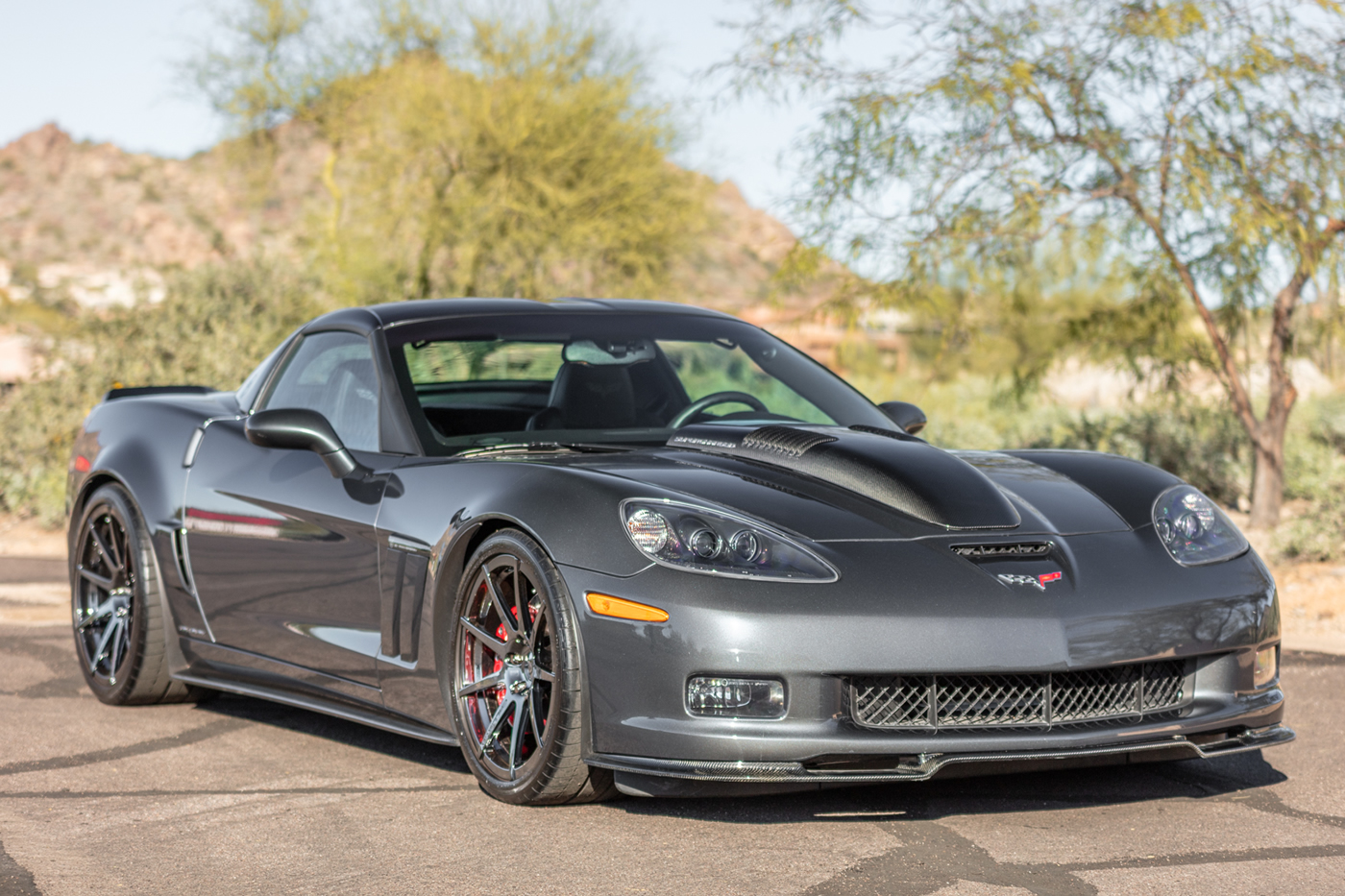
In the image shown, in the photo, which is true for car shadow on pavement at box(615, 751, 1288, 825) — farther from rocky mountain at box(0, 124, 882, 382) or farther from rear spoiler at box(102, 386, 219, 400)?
rocky mountain at box(0, 124, 882, 382)

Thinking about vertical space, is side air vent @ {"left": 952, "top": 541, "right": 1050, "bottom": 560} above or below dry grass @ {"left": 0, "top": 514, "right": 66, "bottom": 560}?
above

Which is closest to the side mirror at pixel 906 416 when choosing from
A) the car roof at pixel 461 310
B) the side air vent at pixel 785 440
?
the car roof at pixel 461 310

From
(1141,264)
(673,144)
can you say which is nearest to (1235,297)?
(1141,264)

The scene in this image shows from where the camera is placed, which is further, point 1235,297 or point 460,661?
point 1235,297

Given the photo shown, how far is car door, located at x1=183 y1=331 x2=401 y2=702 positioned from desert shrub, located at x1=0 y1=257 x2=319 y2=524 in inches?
356

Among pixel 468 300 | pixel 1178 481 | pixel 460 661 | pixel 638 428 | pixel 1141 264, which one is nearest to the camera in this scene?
pixel 460 661

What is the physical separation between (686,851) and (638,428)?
1754 millimetres

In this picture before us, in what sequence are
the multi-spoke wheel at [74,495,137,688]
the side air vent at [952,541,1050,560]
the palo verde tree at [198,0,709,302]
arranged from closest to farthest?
the side air vent at [952,541,1050,560] < the multi-spoke wheel at [74,495,137,688] < the palo verde tree at [198,0,709,302]

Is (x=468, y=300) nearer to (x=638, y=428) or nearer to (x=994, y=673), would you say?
(x=638, y=428)

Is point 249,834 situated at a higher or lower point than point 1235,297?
lower

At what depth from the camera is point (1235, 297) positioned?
1122 centimetres

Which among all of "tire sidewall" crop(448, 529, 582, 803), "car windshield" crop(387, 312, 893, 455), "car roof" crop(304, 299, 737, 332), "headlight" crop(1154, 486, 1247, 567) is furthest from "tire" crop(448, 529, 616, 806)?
"headlight" crop(1154, 486, 1247, 567)

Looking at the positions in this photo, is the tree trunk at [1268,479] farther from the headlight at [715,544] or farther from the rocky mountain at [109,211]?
the rocky mountain at [109,211]

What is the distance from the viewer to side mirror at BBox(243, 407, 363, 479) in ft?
15.8
